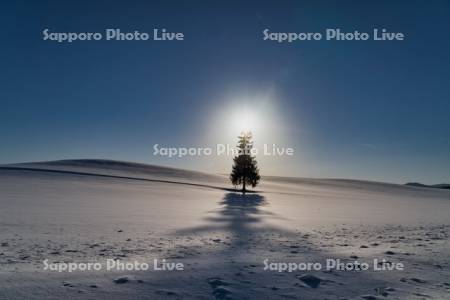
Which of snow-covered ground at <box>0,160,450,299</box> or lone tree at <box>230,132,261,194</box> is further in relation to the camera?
lone tree at <box>230,132,261,194</box>

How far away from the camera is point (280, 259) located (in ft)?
32.4

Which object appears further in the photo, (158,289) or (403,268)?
(403,268)

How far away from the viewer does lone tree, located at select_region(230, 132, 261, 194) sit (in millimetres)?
48031

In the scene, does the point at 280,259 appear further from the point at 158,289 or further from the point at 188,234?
the point at 188,234

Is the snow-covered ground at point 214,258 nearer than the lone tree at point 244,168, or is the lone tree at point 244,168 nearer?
the snow-covered ground at point 214,258

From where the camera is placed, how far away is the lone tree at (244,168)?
48.0 meters

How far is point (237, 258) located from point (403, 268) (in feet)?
13.5

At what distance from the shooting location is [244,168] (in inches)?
1903

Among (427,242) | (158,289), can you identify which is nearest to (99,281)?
(158,289)

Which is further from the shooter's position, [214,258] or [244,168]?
[244,168]

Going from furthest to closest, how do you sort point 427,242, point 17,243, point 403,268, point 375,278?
point 427,242 < point 17,243 < point 403,268 < point 375,278

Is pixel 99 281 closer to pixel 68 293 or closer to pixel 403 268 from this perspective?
pixel 68 293

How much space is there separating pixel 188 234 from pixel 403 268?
771 centimetres

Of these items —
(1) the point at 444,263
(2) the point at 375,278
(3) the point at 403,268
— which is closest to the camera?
(2) the point at 375,278
